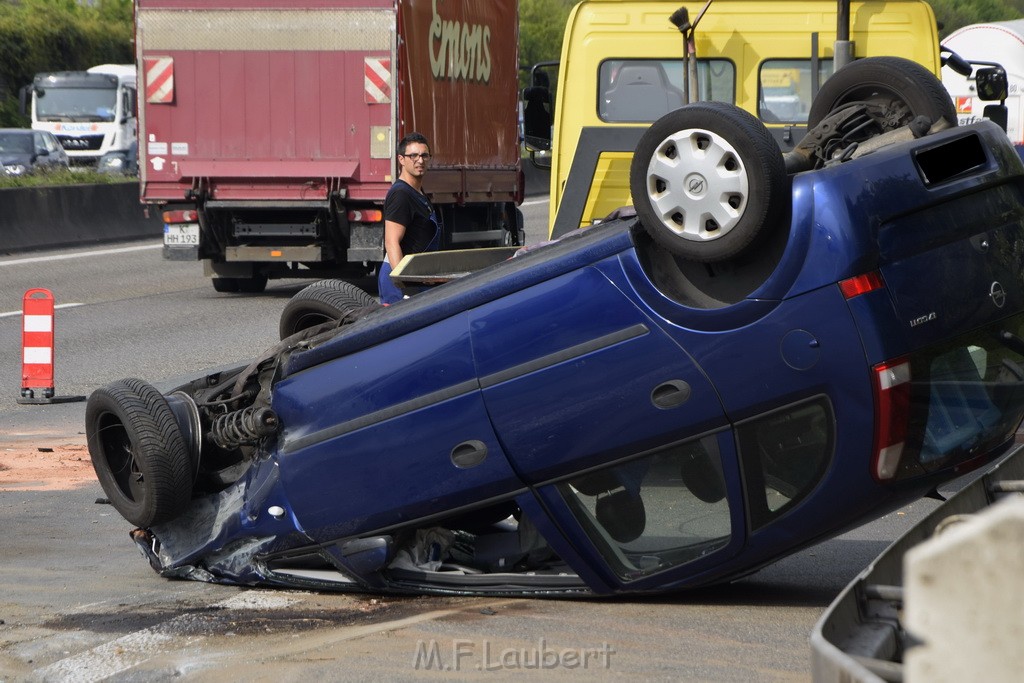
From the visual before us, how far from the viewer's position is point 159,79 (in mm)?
16672

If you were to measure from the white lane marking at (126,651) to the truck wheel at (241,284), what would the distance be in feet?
43.9

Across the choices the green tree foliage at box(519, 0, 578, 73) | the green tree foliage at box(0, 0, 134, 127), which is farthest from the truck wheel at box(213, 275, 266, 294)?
the green tree foliage at box(519, 0, 578, 73)

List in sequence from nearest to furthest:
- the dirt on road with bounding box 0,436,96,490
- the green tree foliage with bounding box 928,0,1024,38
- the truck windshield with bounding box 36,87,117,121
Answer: the dirt on road with bounding box 0,436,96,490 < the truck windshield with bounding box 36,87,117,121 < the green tree foliage with bounding box 928,0,1024,38

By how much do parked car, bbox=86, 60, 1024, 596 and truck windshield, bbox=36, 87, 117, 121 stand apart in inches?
1474

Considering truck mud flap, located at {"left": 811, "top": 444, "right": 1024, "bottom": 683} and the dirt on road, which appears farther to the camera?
the dirt on road

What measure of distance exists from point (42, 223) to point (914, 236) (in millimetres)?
21738

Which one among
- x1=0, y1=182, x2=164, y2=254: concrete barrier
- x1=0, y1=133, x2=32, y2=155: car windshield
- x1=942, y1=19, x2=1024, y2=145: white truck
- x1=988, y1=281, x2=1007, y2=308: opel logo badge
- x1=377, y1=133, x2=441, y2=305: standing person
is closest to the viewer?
x1=988, y1=281, x2=1007, y2=308: opel logo badge

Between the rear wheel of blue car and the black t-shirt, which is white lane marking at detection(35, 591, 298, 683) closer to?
the rear wheel of blue car

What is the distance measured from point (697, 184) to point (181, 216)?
1302cm

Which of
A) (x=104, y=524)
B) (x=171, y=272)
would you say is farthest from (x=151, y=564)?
(x=171, y=272)

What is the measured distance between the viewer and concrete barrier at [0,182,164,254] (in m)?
23.6

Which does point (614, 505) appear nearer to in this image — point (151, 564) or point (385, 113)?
point (151, 564)

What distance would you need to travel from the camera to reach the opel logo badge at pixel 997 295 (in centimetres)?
488

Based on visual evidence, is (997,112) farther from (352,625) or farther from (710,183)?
(352,625)
